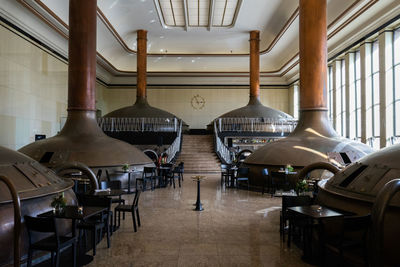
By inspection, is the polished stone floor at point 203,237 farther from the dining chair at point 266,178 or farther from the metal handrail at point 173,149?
the metal handrail at point 173,149

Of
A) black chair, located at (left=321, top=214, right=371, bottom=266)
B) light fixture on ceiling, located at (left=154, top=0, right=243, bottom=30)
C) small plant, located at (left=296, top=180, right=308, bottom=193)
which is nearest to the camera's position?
black chair, located at (left=321, top=214, right=371, bottom=266)

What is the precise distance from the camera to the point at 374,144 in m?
15.1

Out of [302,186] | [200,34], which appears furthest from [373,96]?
[200,34]

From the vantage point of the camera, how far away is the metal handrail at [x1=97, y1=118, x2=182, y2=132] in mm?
19234

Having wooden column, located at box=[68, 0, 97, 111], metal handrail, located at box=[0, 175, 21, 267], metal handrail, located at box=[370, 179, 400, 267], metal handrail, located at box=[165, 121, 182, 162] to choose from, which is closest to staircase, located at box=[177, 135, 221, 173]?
metal handrail, located at box=[165, 121, 182, 162]

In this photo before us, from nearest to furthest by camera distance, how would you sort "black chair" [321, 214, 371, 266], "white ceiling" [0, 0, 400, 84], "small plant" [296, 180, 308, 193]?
"black chair" [321, 214, 371, 266] → "small plant" [296, 180, 308, 193] → "white ceiling" [0, 0, 400, 84]

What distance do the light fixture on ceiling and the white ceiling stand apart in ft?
1.20

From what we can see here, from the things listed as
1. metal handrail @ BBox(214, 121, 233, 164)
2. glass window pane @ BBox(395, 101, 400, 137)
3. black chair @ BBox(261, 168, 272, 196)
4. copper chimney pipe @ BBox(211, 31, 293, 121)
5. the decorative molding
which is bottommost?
black chair @ BBox(261, 168, 272, 196)

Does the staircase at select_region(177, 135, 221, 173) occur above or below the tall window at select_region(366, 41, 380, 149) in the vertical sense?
below

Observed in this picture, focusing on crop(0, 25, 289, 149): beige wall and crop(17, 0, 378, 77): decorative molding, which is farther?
crop(17, 0, 378, 77): decorative molding

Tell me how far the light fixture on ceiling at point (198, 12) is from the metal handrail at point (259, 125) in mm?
6310

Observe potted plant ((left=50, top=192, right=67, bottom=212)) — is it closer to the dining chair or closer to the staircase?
the dining chair

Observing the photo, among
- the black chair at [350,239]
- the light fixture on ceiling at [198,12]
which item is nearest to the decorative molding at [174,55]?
the light fixture on ceiling at [198,12]

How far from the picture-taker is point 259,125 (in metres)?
19.6
